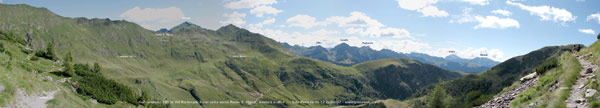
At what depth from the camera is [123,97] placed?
3337 inches

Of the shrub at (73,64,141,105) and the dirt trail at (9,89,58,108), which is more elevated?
the dirt trail at (9,89,58,108)

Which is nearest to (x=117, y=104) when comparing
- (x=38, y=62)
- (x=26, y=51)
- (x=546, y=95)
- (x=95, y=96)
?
(x=95, y=96)

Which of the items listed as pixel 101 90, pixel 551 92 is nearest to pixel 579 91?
pixel 551 92

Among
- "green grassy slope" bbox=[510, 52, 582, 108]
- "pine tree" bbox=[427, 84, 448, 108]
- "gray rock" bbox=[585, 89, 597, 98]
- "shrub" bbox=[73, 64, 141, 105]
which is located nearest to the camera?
"gray rock" bbox=[585, 89, 597, 98]

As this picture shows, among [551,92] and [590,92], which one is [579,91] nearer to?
[590,92]

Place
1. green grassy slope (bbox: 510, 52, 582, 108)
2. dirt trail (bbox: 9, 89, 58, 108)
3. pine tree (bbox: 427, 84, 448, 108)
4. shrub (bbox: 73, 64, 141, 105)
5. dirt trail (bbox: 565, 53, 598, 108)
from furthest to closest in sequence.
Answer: pine tree (bbox: 427, 84, 448, 108)
shrub (bbox: 73, 64, 141, 105)
dirt trail (bbox: 9, 89, 58, 108)
green grassy slope (bbox: 510, 52, 582, 108)
dirt trail (bbox: 565, 53, 598, 108)

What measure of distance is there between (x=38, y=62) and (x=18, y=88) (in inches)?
2377

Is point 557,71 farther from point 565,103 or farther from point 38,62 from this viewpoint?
point 38,62

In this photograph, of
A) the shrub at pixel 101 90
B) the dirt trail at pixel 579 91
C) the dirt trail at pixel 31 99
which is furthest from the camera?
the shrub at pixel 101 90

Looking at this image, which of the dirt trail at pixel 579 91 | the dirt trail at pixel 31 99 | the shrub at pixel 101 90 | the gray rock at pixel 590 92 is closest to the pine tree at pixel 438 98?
the dirt trail at pixel 579 91

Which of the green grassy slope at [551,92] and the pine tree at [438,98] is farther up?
Result: the green grassy slope at [551,92]

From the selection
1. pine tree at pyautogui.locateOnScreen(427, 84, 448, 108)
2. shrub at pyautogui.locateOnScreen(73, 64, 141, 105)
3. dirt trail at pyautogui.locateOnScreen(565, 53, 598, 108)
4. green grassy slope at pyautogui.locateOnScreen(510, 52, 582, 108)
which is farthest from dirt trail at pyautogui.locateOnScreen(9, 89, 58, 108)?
pine tree at pyautogui.locateOnScreen(427, 84, 448, 108)

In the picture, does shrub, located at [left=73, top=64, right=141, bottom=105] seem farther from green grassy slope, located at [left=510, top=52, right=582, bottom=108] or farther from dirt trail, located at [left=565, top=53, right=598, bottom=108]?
dirt trail, located at [left=565, top=53, right=598, bottom=108]

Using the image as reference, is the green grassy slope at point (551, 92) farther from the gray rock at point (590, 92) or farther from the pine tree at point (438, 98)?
the pine tree at point (438, 98)
